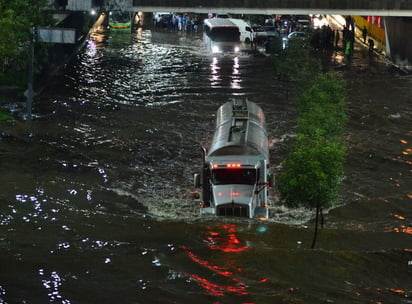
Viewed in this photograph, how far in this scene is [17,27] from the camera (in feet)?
121

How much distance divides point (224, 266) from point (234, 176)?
4.61 meters

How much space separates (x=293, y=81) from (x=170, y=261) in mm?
30340

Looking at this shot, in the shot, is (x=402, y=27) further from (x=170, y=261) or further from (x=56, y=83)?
(x=170, y=261)

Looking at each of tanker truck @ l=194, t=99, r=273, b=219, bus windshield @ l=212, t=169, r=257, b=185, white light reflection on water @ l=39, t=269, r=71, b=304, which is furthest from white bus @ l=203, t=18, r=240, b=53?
white light reflection on water @ l=39, t=269, r=71, b=304

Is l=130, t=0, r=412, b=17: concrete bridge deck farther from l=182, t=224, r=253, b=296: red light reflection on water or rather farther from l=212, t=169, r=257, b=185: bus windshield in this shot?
l=182, t=224, r=253, b=296: red light reflection on water

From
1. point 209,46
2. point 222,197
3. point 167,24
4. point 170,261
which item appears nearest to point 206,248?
point 170,261

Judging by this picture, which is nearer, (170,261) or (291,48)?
(170,261)

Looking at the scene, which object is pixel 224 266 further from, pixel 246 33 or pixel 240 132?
pixel 246 33

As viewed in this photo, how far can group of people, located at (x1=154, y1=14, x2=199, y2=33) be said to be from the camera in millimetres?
73438

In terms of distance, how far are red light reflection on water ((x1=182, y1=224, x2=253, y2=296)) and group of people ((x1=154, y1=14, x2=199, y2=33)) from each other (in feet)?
168

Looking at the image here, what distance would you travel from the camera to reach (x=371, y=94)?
154 ft

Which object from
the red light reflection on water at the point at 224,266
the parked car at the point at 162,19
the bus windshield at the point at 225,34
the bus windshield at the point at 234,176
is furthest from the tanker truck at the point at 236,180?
the parked car at the point at 162,19

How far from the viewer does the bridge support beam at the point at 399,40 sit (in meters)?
55.7

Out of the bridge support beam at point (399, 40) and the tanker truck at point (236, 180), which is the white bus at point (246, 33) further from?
the tanker truck at point (236, 180)
